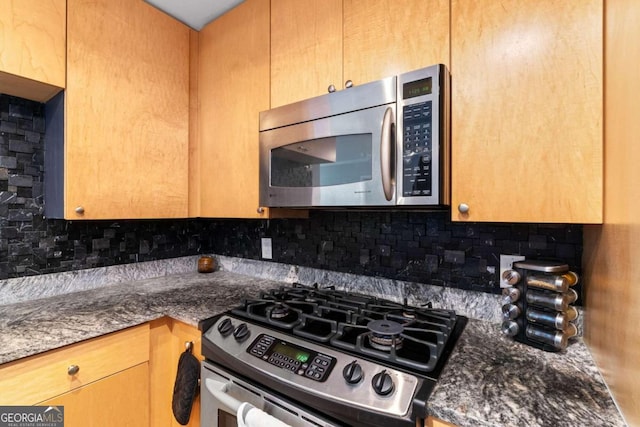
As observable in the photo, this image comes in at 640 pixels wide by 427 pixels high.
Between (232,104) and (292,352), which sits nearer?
(292,352)

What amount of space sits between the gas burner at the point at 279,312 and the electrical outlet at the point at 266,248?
688 mm

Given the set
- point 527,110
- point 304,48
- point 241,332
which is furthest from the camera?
point 304,48

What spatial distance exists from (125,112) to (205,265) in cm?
104

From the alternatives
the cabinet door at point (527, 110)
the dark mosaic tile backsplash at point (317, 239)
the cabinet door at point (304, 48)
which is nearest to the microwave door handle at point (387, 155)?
the cabinet door at point (527, 110)

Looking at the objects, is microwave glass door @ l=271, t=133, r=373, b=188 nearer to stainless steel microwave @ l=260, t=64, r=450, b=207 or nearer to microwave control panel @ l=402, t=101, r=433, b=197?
stainless steel microwave @ l=260, t=64, r=450, b=207

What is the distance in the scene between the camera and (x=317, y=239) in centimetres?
161

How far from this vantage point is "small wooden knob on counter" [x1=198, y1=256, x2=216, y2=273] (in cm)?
198

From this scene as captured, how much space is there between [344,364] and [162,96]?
61.7 inches

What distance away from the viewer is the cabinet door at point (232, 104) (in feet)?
4.60

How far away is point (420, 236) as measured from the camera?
1286 millimetres

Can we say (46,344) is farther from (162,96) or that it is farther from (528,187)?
(528,187)


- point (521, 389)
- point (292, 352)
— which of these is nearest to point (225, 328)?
point (292, 352)

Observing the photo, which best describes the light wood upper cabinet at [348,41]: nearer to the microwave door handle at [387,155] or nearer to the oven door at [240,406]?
the microwave door handle at [387,155]

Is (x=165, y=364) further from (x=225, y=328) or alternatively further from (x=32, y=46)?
(x=32, y=46)
